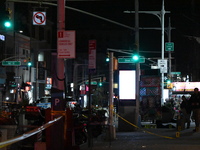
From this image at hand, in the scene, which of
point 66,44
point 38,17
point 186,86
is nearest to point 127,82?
point 38,17

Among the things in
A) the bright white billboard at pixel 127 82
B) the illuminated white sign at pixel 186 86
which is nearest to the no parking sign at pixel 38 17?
the bright white billboard at pixel 127 82

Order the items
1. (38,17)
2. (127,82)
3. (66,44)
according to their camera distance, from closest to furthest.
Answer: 1. (66,44)
2. (38,17)
3. (127,82)

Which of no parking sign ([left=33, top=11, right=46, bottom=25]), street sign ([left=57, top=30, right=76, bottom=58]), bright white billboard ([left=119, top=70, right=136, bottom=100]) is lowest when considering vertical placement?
bright white billboard ([left=119, top=70, right=136, bottom=100])

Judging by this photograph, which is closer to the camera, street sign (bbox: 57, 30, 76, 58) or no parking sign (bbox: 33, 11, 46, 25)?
street sign (bbox: 57, 30, 76, 58)

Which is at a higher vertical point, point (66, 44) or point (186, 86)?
point (66, 44)

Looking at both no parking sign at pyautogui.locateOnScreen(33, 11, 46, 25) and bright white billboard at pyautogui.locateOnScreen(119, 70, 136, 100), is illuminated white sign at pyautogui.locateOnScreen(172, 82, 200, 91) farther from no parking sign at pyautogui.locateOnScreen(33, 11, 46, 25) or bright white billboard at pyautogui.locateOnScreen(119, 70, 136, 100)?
no parking sign at pyautogui.locateOnScreen(33, 11, 46, 25)

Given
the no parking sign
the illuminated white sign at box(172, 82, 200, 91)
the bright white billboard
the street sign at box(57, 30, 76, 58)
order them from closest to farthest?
the street sign at box(57, 30, 76, 58), the no parking sign, the bright white billboard, the illuminated white sign at box(172, 82, 200, 91)

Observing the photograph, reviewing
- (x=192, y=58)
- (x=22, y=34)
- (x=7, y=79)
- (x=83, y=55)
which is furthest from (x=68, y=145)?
(x=83, y=55)

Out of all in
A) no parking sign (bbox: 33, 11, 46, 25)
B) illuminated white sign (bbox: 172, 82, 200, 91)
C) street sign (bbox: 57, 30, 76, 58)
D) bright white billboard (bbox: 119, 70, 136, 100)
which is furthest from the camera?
illuminated white sign (bbox: 172, 82, 200, 91)

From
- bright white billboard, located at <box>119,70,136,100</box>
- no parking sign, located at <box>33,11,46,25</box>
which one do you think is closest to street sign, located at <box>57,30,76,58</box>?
no parking sign, located at <box>33,11,46,25</box>

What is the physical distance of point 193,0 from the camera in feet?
169

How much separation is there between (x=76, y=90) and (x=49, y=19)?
13436mm

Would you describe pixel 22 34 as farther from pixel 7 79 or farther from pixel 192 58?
pixel 192 58

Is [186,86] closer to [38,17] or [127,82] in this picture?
[127,82]
